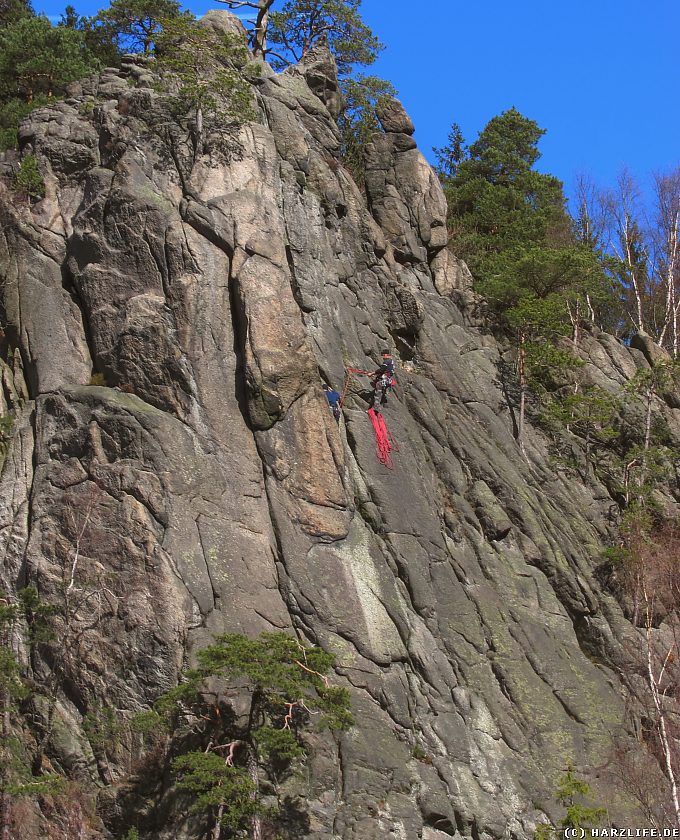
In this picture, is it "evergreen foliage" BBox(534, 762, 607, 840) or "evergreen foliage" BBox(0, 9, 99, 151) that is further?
"evergreen foliage" BBox(0, 9, 99, 151)

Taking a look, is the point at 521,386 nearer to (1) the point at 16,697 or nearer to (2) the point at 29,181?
(2) the point at 29,181

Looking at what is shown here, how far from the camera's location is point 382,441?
2606cm

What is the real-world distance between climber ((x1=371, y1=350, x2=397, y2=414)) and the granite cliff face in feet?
2.39

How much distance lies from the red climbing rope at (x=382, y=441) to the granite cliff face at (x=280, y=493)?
26cm

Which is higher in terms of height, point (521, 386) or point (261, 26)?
point (261, 26)

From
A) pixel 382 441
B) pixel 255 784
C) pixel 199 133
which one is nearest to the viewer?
pixel 255 784

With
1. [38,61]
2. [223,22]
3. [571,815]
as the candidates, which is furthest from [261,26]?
[571,815]

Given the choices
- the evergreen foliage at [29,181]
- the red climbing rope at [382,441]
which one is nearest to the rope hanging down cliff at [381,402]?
the red climbing rope at [382,441]

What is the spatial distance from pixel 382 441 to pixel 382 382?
5.97 ft

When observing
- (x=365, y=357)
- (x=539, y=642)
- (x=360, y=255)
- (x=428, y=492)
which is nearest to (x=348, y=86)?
(x=360, y=255)

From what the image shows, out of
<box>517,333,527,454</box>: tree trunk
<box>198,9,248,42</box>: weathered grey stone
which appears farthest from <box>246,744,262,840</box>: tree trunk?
<box>198,9,248,42</box>: weathered grey stone

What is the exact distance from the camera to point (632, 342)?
132ft

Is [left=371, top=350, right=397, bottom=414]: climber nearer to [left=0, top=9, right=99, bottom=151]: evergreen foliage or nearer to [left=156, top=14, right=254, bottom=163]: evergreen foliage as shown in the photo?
[left=156, top=14, right=254, bottom=163]: evergreen foliage

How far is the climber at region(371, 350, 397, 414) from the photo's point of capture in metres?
26.6
